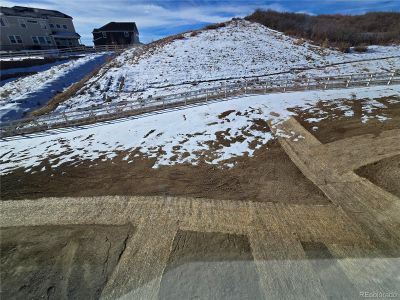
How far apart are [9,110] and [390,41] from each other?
53.9 meters

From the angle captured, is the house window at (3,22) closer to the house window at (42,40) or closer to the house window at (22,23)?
the house window at (22,23)

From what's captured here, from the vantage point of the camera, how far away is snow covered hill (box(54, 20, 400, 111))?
2566 cm

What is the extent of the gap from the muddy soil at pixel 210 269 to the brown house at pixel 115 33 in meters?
62.5

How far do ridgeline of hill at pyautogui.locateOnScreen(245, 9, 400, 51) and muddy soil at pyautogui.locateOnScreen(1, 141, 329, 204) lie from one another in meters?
33.9

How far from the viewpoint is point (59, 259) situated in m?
6.89

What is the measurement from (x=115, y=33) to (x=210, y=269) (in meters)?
Result: 65.8

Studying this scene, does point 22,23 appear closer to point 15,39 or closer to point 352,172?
point 15,39

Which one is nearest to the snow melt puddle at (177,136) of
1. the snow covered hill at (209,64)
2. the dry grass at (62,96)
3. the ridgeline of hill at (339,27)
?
the dry grass at (62,96)

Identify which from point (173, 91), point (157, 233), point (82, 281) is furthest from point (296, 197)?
point (173, 91)

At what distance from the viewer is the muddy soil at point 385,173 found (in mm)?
8720

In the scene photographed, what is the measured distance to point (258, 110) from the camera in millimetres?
16750

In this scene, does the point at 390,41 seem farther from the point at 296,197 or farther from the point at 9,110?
the point at 9,110

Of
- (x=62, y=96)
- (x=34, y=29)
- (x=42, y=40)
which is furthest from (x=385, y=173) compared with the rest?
(x=42, y=40)

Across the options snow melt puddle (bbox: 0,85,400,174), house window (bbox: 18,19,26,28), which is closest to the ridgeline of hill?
snow melt puddle (bbox: 0,85,400,174)
